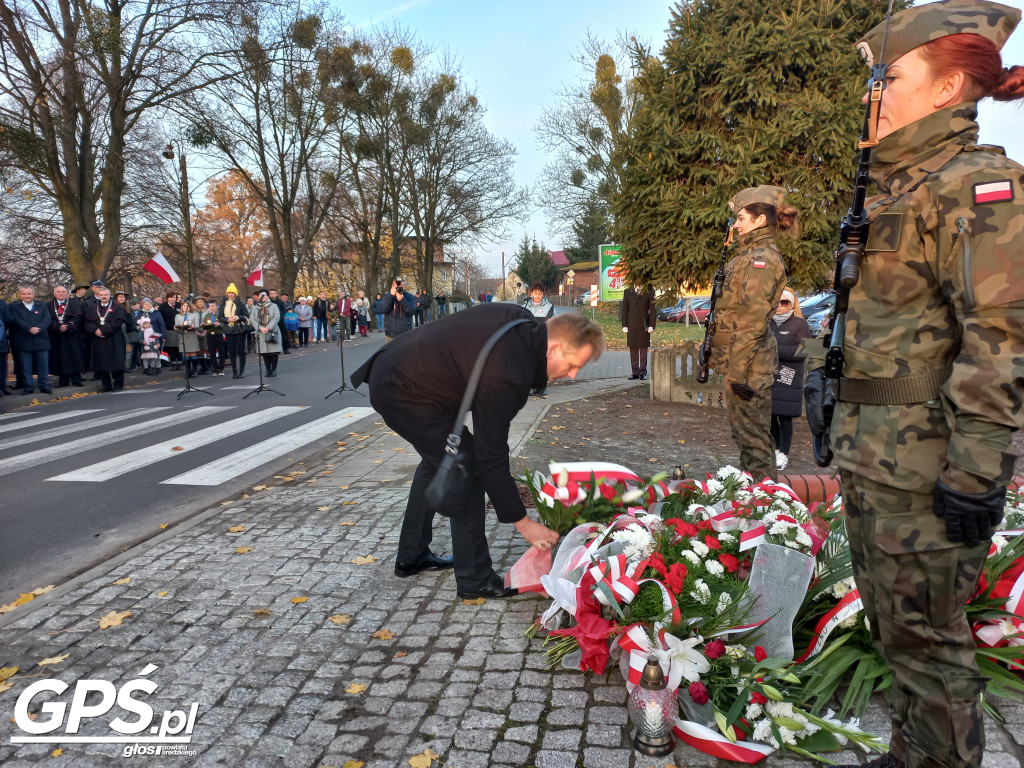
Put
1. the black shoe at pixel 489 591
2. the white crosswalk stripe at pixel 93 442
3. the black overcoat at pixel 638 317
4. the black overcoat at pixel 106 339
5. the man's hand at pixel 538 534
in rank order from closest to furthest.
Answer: the man's hand at pixel 538 534 → the black shoe at pixel 489 591 → the white crosswalk stripe at pixel 93 442 → the black overcoat at pixel 638 317 → the black overcoat at pixel 106 339

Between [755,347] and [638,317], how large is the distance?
8987mm

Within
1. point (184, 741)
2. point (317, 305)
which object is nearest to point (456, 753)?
point (184, 741)

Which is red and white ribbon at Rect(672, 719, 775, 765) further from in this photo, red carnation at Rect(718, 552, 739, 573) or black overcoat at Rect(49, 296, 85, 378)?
black overcoat at Rect(49, 296, 85, 378)

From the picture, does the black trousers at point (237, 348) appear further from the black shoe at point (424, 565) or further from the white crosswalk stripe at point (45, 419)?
the black shoe at point (424, 565)

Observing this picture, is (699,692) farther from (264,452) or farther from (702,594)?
(264,452)

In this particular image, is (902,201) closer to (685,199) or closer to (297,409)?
(685,199)

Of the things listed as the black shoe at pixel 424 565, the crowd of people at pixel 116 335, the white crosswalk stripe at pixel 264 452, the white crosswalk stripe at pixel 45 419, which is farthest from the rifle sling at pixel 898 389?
the crowd of people at pixel 116 335

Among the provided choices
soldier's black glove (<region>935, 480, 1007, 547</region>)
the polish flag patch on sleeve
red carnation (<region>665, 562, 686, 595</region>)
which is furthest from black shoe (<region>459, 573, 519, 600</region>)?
the polish flag patch on sleeve

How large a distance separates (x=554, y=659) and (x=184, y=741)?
1.57 meters

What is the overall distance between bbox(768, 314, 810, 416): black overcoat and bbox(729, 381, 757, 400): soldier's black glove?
1637mm

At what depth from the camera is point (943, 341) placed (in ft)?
6.38

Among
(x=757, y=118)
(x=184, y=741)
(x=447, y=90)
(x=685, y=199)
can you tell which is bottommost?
(x=184, y=741)

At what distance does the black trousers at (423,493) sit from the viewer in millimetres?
3707

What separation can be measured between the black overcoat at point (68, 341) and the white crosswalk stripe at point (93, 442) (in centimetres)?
457
